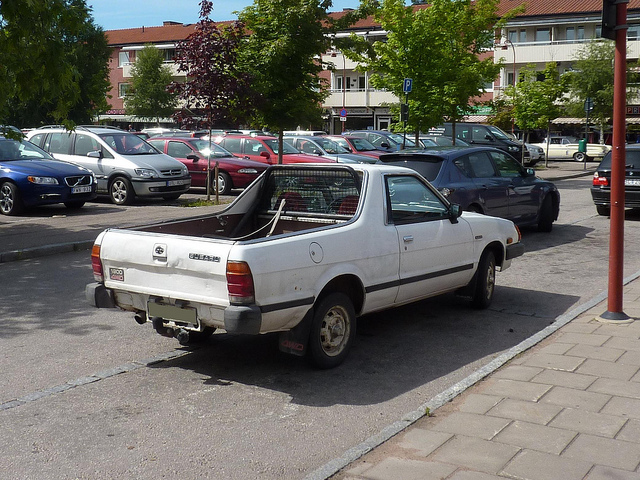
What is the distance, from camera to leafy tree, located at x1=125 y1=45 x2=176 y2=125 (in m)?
68.8

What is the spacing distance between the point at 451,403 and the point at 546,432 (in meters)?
0.74

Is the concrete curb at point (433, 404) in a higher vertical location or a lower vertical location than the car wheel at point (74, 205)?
lower

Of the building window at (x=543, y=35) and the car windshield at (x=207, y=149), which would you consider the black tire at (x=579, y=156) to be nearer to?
the building window at (x=543, y=35)

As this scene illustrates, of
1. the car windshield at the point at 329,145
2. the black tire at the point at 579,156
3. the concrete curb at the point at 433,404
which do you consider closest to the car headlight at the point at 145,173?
the car windshield at the point at 329,145

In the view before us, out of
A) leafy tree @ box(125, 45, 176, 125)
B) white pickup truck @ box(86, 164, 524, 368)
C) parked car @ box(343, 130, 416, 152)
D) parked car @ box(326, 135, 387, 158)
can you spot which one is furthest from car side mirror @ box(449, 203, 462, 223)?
leafy tree @ box(125, 45, 176, 125)

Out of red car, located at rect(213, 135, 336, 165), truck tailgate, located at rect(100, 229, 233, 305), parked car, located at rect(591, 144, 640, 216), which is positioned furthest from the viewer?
red car, located at rect(213, 135, 336, 165)

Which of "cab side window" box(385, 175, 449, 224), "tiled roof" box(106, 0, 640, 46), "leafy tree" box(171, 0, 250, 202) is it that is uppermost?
"tiled roof" box(106, 0, 640, 46)

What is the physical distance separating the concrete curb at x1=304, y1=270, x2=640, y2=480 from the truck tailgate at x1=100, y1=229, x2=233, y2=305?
4.89 ft

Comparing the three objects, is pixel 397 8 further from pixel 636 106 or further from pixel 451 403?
pixel 636 106

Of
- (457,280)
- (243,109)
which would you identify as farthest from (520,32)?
(457,280)

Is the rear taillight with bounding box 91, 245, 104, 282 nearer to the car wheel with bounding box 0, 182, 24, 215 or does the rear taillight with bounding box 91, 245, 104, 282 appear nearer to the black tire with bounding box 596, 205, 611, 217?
the car wheel with bounding box 0, 182, 24, 215

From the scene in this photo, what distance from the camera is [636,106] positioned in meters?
60.1

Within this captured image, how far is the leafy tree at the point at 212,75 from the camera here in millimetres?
19094

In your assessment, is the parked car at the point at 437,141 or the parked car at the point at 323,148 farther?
the parked car at the point at 437,141
